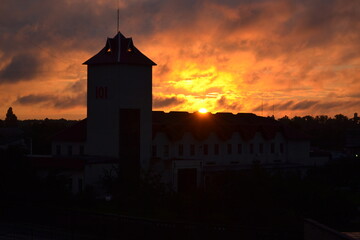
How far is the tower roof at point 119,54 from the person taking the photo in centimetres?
6084

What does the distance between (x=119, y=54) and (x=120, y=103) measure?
5017 millimetres

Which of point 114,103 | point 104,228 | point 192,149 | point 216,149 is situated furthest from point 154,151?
point 104,228

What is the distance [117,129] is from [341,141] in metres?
85.4

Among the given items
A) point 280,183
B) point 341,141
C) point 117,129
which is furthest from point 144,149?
point 341,141

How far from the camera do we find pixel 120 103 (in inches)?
2359

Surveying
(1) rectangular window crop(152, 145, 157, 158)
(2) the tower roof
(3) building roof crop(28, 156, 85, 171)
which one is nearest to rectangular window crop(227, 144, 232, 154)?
(1) rectangular window crop(152, 145, 157, 158)

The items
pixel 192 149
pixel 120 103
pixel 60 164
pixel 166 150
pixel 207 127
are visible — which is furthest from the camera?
pixel 207 127

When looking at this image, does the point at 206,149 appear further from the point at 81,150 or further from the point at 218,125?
the point at 81,150

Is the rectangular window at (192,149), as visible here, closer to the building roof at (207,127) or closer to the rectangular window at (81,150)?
the building roof at (207,127)

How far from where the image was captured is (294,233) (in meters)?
22.2

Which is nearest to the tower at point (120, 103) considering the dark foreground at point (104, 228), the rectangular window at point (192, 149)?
the rectangular window at point (192, 149)

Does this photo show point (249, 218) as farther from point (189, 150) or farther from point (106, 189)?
point (189, 150)

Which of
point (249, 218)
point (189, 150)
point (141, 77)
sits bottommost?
point (249, 218)

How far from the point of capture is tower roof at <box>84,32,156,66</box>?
60844 millimetres
